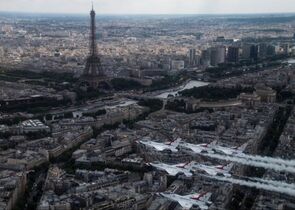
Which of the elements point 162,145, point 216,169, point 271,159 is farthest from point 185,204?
point 162,145

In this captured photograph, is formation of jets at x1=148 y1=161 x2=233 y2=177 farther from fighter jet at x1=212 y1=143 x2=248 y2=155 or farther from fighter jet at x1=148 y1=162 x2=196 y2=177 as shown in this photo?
fighter jet at x1=212 y1=143 x2=248 y2=155

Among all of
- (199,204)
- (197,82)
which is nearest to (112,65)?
(197,82)

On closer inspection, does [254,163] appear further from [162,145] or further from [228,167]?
[162,145]

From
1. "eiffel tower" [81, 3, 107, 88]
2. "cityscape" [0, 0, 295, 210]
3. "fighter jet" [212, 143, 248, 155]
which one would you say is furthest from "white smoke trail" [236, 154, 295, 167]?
"eiffel tower" [81, 3, 107, 88]

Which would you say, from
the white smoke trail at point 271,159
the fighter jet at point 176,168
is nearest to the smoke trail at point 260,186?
the fighter jet at point 176,168

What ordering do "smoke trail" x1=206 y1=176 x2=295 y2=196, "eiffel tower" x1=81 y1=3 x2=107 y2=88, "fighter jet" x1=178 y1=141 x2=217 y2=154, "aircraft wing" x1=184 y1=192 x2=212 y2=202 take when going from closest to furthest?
"aircraft wing" x1=184 y1=192 x2=212 y2=202, "smoke trail" x1=206 y1=176 x2=295 y2=196, "fighter jet" x1=178 y1=141 x2=217 y2=154, "eiffel tower" x1=81 y1=3 x2=107 y2=88

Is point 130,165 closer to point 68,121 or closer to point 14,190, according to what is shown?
point 14,190
